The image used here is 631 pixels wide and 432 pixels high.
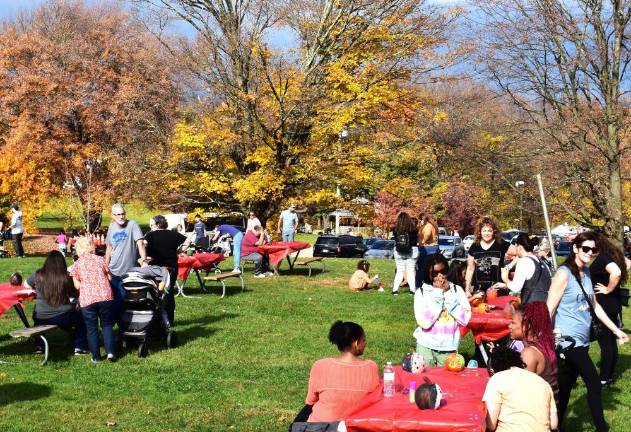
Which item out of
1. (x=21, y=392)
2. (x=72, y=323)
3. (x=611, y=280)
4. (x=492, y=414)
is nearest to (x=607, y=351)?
(x=611, y=280)

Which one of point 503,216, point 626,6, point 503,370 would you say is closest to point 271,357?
point 503,370

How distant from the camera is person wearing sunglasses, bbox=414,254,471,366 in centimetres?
697

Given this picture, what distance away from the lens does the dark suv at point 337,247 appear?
38656 mm

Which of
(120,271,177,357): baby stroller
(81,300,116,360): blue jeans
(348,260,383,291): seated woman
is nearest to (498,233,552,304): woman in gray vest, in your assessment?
(120,271,177,357): baby stroller

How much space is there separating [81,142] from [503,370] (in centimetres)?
4154

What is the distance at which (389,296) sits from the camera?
1569cm

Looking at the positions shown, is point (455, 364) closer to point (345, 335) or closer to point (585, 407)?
point (345, 335)

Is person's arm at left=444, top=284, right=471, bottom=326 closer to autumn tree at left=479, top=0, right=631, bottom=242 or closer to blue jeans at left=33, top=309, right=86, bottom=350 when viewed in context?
blue jeans at left=33, top=309, right=86, bottom=350

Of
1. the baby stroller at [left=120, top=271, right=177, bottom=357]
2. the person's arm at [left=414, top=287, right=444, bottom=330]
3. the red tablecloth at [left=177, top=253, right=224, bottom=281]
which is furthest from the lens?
the red tablecloth at [left=177, top=253, right=224, bottom=281]

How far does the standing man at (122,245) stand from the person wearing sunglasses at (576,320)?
596 cm

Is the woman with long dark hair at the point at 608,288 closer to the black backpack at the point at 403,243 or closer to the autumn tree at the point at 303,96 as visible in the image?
the black backpack at the point at 403,243

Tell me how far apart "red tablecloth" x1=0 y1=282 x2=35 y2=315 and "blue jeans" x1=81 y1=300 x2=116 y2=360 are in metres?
1.02

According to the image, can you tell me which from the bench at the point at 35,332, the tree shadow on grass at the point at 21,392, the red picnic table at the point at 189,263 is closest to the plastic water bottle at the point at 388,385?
the tree shadow on grass at the point at 21,392

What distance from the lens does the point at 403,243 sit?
15266 millimetres
